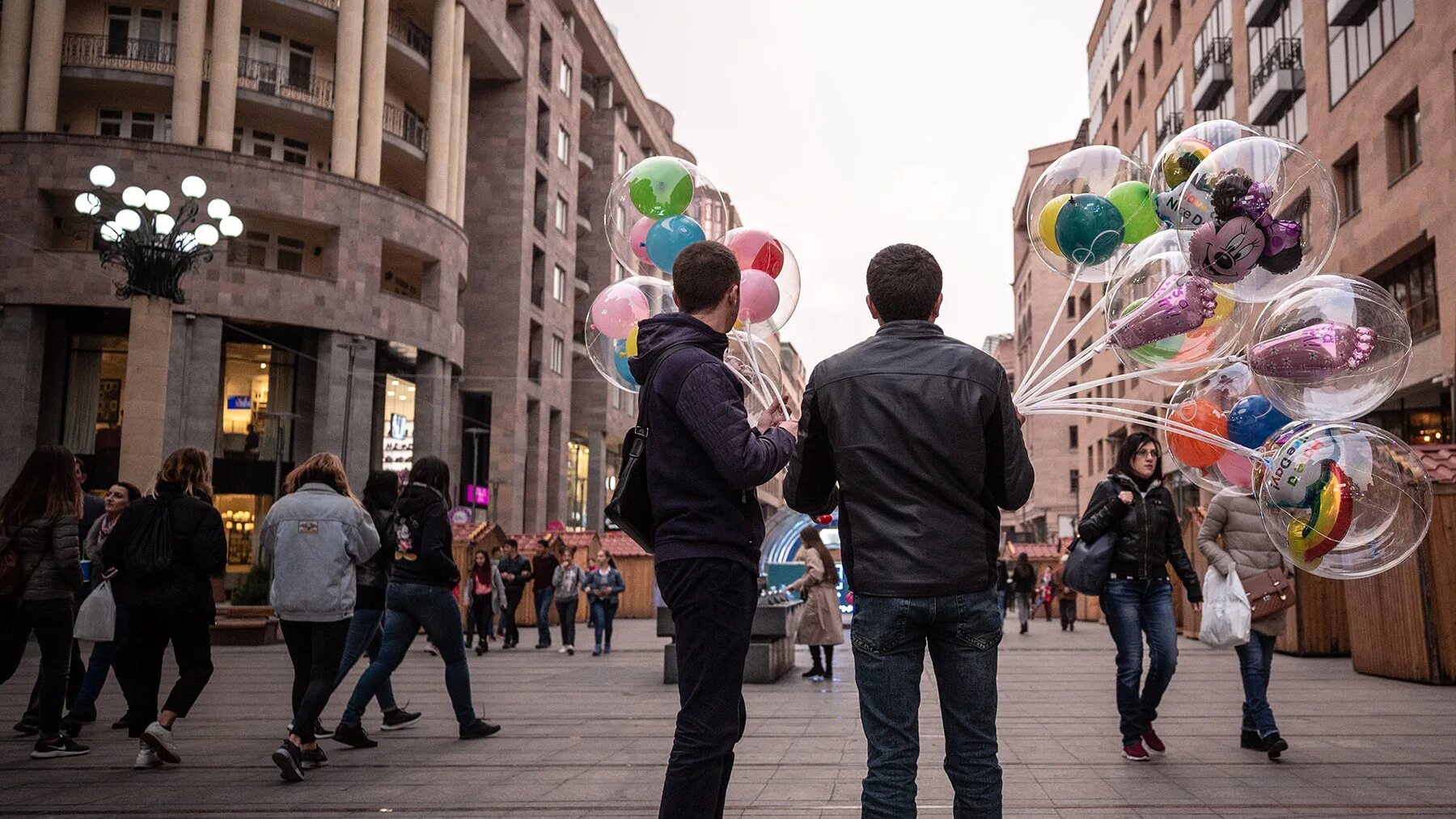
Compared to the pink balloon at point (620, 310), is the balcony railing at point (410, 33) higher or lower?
higher

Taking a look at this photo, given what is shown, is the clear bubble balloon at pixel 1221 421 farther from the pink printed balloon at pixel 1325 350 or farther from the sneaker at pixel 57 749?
the sneaker at pixel 57 749

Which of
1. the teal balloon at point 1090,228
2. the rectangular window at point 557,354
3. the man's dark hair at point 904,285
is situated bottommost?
the man's dark hair at point 904,285

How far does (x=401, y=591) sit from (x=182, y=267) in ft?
41.7

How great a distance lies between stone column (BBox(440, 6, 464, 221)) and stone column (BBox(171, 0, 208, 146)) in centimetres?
935

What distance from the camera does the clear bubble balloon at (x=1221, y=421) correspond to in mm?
6457

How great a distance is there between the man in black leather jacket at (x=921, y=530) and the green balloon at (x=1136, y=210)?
11.2ft

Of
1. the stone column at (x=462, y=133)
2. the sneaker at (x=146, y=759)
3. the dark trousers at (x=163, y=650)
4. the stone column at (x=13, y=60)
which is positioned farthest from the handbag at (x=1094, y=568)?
the stone column at (x=462, y=133)

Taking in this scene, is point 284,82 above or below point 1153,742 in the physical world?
above

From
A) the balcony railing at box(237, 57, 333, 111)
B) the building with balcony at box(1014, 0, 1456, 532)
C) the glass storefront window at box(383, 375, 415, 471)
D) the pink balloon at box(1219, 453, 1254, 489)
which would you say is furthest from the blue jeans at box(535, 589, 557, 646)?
the balcony railing at box(237, 57, 333, 111)

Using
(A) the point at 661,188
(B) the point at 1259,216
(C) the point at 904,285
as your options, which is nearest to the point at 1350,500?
(B) the point at 1259,216

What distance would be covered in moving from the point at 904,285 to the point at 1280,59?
30314 millimetres

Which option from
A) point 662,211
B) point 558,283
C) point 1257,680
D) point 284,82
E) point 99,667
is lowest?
point 99,667

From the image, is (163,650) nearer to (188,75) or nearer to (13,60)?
(188,75)

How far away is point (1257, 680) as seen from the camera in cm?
741
